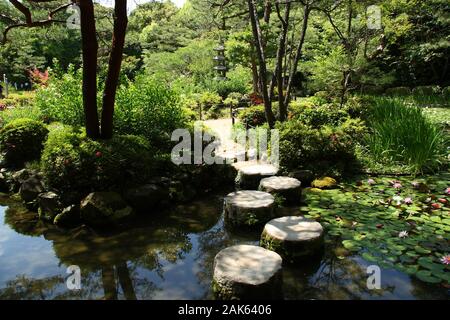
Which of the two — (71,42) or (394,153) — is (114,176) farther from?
(71,42)

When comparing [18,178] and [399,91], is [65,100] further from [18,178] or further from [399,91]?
[399,91]

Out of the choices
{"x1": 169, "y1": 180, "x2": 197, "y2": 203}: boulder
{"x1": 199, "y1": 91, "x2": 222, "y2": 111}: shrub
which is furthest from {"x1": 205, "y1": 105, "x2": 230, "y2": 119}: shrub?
{"x1": 169, "y1": 180, "x2": 197, "y2": 203}: boulder

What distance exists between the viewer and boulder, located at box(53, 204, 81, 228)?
527 cm

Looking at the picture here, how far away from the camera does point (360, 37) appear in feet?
39.7

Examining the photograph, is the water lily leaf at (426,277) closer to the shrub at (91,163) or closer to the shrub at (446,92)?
the shrub at (91,163)

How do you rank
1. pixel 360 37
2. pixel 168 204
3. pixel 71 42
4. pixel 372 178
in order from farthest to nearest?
pixel 71 42 < pixel 360 37 < pixel 372 178 < pixel 168 204

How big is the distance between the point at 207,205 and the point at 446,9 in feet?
47.1

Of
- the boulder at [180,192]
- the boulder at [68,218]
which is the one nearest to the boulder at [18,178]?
the boulder at [68,218]

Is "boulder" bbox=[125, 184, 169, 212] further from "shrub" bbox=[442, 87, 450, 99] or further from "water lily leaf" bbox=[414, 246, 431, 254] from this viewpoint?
"shrub" bbox=[442, 87, 450, 99]

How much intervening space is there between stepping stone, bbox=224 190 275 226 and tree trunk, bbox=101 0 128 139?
8.17 feet

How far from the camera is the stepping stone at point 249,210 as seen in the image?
506 cm

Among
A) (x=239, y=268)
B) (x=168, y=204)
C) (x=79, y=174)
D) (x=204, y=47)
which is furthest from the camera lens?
(x=204, y=47)

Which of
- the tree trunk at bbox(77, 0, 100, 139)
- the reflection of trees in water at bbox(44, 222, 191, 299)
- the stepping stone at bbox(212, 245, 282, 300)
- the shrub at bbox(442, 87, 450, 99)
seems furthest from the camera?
the shrub at bbox(442, 87, 450, 99)
